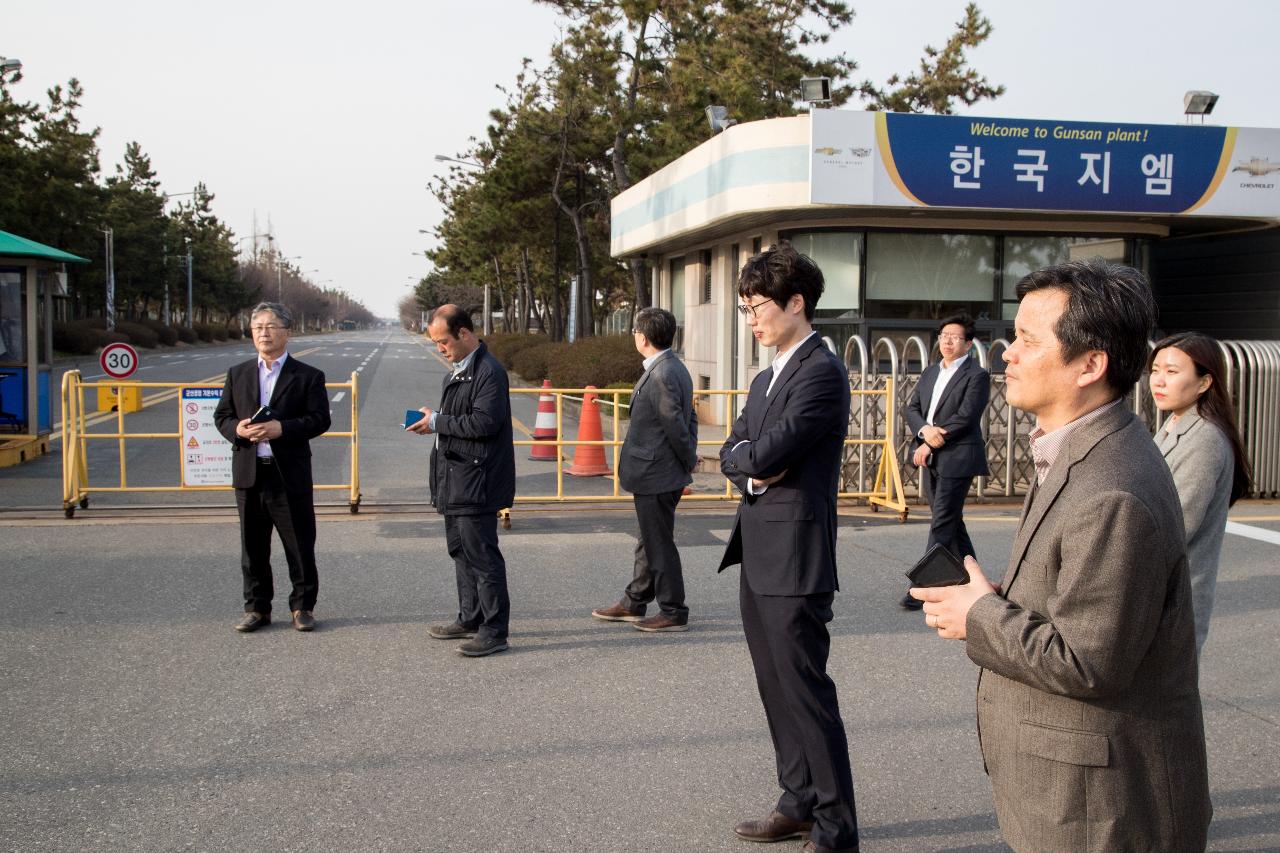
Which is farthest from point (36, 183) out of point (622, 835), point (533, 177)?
point (622, 835)

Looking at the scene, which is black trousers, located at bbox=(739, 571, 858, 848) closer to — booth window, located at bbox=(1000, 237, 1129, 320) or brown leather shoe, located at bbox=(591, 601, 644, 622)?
brown leather shoe, located at bbox=(591, 601, 644, 622)

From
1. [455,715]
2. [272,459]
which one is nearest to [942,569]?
[455,715]

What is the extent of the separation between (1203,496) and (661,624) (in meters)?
3.57

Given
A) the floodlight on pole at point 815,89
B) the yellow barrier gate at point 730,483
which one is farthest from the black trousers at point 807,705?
the floodlight on pole at point 815,89

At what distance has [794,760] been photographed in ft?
12.3

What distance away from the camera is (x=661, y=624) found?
6.50 m

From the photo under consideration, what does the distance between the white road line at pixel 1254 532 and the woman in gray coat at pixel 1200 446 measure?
6.96 meters

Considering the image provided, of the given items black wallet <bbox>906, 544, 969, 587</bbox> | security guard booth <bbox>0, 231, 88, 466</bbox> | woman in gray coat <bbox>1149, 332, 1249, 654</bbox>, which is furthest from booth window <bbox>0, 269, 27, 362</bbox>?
black wallet <bbox>906, 544, 969, 587</bbox>

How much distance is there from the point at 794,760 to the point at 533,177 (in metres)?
30.7

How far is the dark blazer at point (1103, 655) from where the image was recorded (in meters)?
2.02

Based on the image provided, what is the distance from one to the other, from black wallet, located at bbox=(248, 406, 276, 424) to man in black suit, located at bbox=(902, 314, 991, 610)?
3.92 metres

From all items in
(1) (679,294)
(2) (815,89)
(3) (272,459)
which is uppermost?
(2) (815,89)

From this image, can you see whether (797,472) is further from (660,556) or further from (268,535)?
(268,535)

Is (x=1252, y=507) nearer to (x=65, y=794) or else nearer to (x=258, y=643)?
(x=258, y=643)
